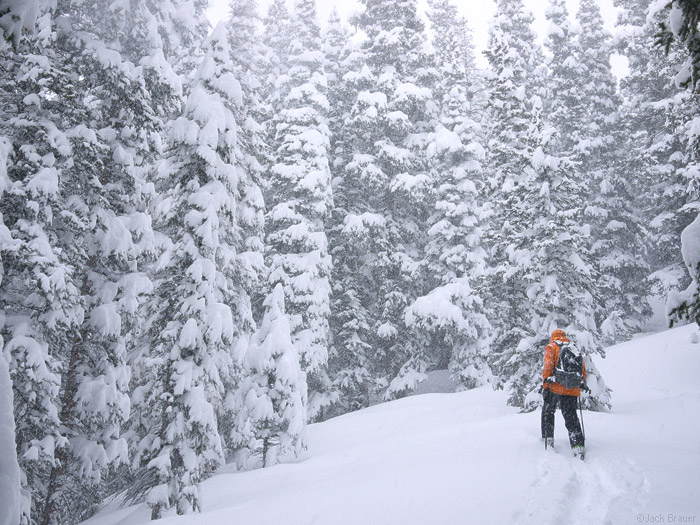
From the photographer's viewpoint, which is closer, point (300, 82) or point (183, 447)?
point (183, 447)

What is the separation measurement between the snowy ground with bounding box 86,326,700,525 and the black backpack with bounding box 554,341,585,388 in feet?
3.71

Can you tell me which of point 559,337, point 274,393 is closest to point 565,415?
point 559,337

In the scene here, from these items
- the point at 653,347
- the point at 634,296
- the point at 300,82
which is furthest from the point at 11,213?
the point at 634,296

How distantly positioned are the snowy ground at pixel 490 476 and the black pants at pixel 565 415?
30 centimetres

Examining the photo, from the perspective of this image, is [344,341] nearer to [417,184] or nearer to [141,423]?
[417,184]

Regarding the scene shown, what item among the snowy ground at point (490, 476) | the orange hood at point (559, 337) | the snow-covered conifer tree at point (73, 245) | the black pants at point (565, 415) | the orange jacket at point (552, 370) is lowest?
the snowy ground at point (490, 476)

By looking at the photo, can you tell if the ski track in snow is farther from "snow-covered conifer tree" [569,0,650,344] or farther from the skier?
"snow-covered conifer tree" [569,0,650,344]

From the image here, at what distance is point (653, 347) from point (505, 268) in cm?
692

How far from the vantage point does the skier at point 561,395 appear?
7.48 meters

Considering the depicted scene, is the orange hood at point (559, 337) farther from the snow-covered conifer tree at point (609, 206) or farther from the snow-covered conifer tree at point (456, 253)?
the snow-covered conifer tree at point (609, 206)

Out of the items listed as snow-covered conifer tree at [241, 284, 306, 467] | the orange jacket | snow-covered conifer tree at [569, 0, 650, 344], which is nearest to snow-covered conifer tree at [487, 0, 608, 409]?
the orange jacket

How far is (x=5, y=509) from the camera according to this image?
206 cm

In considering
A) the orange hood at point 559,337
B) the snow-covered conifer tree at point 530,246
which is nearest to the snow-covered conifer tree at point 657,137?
the snow-covered conifer tree at point 530,246

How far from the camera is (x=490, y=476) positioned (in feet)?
21.4
